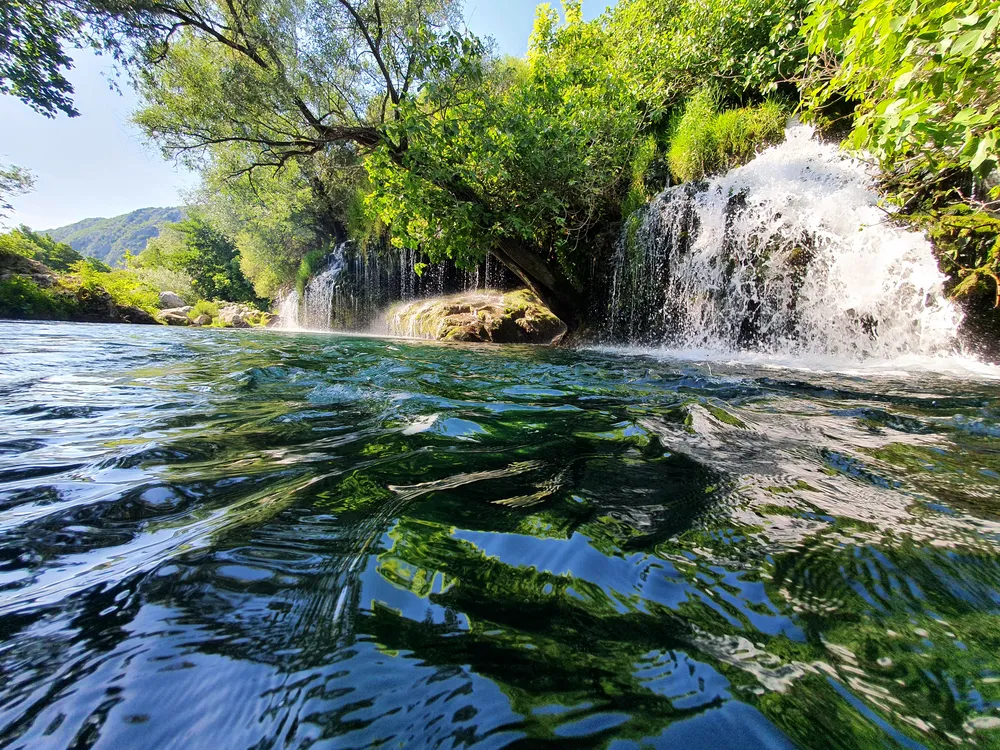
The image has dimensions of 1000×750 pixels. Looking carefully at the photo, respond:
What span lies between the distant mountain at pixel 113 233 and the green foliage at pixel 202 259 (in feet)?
403

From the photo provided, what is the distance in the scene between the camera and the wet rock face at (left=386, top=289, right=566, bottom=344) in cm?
994

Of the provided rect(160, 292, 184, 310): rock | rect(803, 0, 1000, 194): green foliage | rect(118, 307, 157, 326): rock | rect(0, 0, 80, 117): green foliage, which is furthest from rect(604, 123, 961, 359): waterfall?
rect(160, 292, 184, 310): rock

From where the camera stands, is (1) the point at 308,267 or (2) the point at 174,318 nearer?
(1) the point at 308,267

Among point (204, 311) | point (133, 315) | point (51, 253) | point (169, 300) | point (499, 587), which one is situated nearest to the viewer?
point (499, 587)

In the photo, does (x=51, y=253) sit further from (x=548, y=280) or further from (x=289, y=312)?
(x=548, y=280)

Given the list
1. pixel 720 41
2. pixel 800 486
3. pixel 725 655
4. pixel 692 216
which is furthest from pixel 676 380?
pixel 720 41

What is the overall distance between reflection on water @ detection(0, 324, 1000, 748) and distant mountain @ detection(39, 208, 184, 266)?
172 meters

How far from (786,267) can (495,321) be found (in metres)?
5.72

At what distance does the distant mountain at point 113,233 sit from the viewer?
5335 inches

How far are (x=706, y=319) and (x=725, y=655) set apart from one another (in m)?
7.53

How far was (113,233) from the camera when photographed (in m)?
147

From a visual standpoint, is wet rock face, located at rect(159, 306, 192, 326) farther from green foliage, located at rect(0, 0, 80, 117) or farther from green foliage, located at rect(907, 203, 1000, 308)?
green foliage, located at rect(907, 203, 1000, 308)

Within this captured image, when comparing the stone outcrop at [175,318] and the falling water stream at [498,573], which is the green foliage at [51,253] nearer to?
the stone outcrop at [175,318]

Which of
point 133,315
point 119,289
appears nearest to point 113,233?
point 119,289
